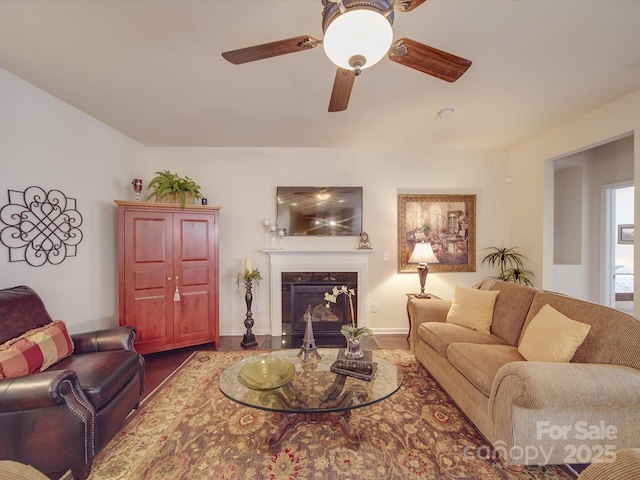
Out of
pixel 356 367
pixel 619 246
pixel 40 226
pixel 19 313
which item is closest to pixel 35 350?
pixel 19 313

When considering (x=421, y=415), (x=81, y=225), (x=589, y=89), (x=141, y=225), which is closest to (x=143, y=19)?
(x=141, y=225)

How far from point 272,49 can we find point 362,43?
A: 0.52 m

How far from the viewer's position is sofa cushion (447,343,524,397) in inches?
65.0

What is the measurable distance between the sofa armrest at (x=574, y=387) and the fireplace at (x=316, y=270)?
7.35 feet

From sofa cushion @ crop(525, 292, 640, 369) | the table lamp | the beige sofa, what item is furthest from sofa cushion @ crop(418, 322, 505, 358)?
the table lamp

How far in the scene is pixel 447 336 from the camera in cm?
219

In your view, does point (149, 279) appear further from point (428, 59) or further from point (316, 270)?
point (428, 59)

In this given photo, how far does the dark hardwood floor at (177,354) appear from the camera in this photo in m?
2.48

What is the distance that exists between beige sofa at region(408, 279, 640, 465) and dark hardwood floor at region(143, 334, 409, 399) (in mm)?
1508

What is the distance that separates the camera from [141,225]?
2.79m

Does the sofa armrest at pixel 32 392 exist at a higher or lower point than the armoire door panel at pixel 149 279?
lower

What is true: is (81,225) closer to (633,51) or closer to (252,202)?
(252,202)

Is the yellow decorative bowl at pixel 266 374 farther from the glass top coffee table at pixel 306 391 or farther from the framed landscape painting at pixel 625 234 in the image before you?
the framed landscape painting at pixel 625 234

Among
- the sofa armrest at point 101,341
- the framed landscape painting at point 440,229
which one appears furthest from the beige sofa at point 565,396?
the sofa armrest at point 101,341
